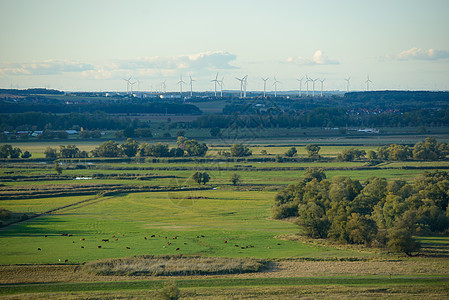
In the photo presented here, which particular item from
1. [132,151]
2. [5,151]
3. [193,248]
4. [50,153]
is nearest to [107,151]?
[132,151]

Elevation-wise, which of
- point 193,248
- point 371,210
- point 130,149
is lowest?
point 193,248

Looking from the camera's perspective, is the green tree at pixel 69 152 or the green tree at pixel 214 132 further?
the green tree at pixel 214 132

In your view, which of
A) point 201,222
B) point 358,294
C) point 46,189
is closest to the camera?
point 358,294

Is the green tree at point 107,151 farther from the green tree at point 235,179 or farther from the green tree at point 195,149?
the green tree at point 235,179

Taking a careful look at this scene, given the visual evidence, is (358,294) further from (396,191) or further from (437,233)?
(396,191)

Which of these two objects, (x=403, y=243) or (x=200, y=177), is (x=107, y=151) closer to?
(x=200, y=177)

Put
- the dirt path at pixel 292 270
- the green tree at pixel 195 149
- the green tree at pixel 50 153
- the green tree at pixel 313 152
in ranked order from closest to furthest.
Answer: the dirt path at pixel 292 270
the green tree at pixel 313 152
the green tree at pixel 50 153
the green tree at pixel 195 149

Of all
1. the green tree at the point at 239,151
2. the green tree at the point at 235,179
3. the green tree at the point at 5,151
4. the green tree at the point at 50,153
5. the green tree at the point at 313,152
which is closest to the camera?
the green tree at the point at 235,179

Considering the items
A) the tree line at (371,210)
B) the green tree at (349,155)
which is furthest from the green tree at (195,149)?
the tree line at (371,210)

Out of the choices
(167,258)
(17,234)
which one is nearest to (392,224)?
(167,258)
